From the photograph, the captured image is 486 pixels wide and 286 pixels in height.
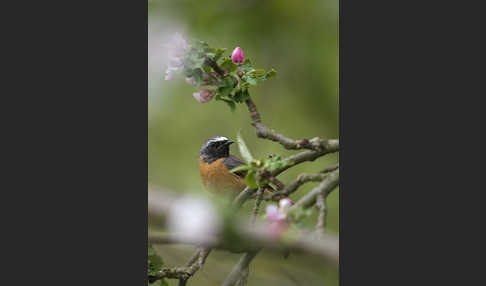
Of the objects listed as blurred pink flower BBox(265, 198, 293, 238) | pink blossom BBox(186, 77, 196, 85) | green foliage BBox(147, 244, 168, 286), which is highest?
pink blossom BBox(186, 77, 196, 85)

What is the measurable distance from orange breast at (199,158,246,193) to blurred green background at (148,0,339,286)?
53 millimetres

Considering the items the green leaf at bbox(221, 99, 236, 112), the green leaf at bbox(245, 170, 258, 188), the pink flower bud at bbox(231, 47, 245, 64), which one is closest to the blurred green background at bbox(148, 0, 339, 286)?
the green leaf at bbox(221, 99, 236, 112)

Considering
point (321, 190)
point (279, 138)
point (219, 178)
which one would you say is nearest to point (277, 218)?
point (321, 190)

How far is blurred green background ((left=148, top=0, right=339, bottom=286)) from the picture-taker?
3.07 meters

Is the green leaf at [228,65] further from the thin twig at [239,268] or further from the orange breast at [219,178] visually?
the thin twig at [239,268]

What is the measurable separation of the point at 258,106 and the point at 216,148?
1.22 feet

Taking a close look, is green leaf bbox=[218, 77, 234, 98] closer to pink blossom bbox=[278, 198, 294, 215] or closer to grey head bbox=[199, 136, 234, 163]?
grey head bbox=[199, 136, 234, 163]

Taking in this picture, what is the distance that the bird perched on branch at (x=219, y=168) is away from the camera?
3.37m

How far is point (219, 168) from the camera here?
3424 mm

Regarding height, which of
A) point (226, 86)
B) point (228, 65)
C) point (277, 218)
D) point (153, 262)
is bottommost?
point (153, 262)

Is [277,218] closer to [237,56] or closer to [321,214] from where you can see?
[321,214]

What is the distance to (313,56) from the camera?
398 cm

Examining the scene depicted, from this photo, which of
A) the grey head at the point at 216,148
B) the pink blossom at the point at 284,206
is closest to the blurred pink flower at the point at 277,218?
the pink blossom at the point at 284,206

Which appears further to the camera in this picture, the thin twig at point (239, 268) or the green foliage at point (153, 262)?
the green foliage at point (153, 262)
